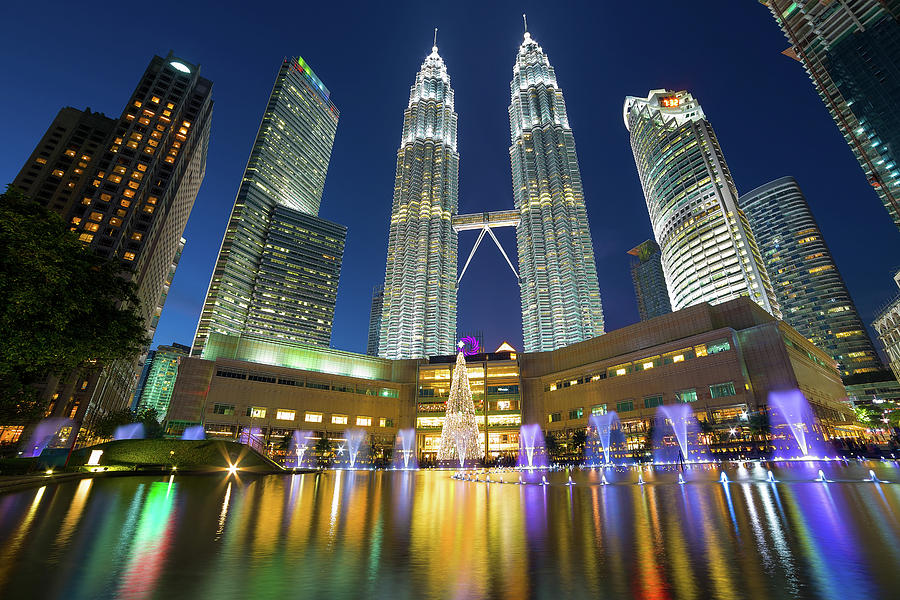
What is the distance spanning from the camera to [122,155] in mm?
98688

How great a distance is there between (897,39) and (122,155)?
176442 millimetres

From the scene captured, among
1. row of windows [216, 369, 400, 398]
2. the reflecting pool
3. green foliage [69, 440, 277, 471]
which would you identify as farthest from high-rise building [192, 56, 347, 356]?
the reflecting pool

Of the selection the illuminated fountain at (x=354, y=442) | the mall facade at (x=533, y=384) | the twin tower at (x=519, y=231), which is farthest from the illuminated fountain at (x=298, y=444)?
the twin tower at (x=519, y=231)

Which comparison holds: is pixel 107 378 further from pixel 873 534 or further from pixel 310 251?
pixel 873 534

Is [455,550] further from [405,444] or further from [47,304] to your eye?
[405,444]

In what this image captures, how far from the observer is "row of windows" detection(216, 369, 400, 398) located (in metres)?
89.2

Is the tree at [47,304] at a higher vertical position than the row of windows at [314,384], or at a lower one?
lower

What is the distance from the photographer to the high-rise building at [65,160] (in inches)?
3738

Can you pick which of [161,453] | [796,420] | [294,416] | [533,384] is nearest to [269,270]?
[294,416]

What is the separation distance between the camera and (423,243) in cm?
16338

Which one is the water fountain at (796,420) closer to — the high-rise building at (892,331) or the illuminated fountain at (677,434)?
the illuminated fountain at (677,434)

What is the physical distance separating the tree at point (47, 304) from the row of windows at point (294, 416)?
61511 millimetres

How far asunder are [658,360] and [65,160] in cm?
14546

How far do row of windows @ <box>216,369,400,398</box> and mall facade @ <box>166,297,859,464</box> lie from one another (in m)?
0.23
